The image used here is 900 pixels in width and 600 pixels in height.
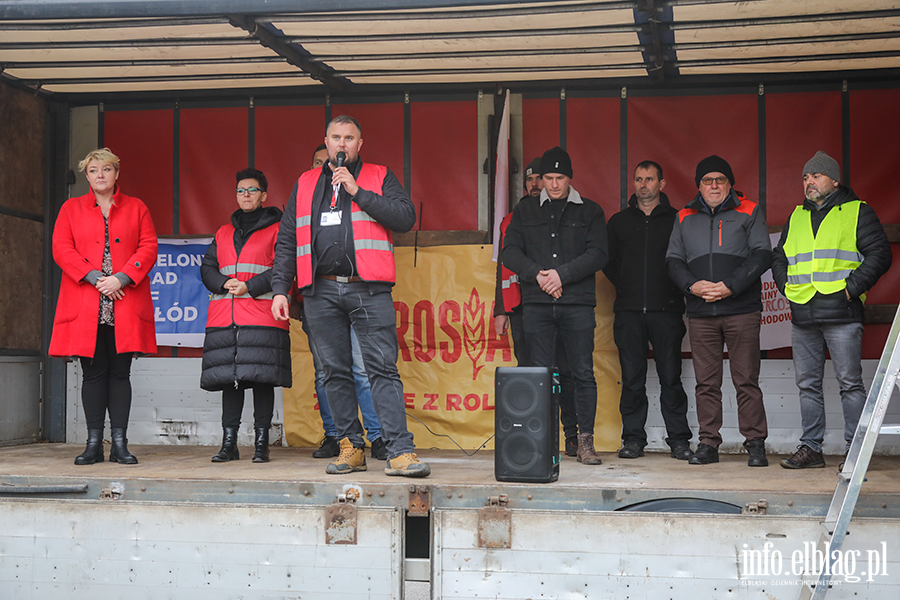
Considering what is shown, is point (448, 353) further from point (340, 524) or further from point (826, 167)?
point (826, 167)

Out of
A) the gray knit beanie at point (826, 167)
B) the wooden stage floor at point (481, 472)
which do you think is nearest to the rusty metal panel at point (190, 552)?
the wooden stage floor at point (481, 472)

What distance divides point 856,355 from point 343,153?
289cm

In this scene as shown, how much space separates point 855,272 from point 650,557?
204 centimetres

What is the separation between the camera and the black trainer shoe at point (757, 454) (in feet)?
15.1

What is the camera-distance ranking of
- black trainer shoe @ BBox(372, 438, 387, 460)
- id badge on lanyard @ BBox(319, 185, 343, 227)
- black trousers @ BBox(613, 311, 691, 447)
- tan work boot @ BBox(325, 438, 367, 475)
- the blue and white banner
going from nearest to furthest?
1. tan work boot @ BBox(325, 438, 367, 475)
2. id badge on lanyard @ BBox(319, 185, 343, 227)
3. black trainer shoe @ BBox(372, 438, 387, 460)
4. black trousers @ BBox(613, 311, 691, 447)
5. the blue and white banner

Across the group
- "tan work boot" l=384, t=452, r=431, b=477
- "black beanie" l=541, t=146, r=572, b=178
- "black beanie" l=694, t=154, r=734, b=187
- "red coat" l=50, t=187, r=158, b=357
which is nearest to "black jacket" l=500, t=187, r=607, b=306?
"black beanie" l=541, t=146, r=572, b=178

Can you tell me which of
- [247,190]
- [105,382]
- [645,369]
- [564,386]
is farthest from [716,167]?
[105,382]

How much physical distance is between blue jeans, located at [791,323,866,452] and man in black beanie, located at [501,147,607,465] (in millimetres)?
1141

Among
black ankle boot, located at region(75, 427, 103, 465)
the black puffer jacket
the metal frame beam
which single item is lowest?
black ankle boot, located at region(75, 427, 103, 465)

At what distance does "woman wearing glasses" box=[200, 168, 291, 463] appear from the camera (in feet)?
15.7

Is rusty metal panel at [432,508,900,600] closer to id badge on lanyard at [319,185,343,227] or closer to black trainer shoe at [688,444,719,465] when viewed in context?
black trainer shoe at [688,444,719,465]

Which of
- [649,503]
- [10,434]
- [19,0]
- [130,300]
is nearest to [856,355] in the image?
[649,503]

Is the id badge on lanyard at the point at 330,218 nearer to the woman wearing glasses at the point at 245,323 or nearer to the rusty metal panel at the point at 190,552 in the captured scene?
the woman wearing glasses at the point at 245,323

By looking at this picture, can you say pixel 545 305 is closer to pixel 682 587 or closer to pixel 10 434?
pixel 682 587
